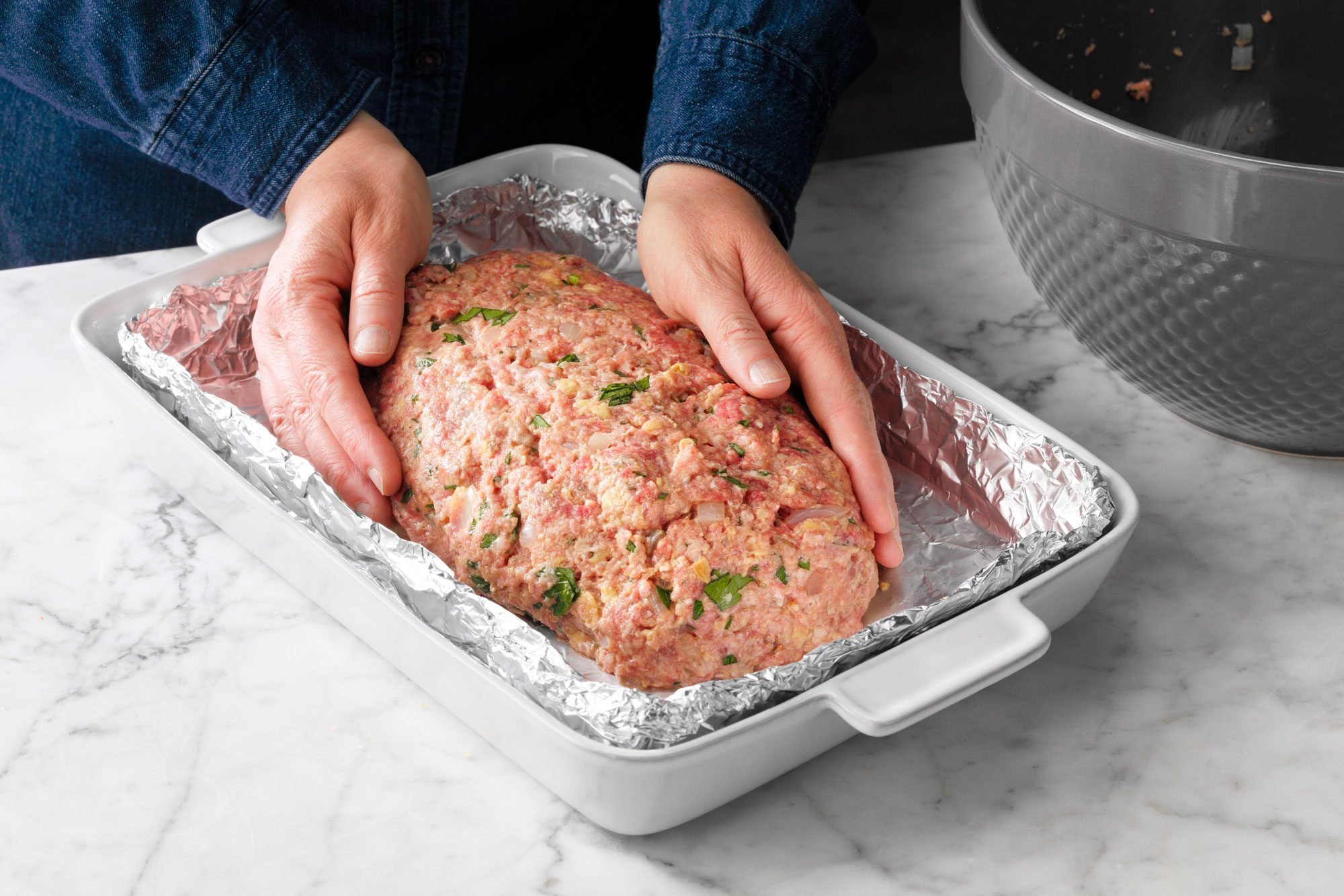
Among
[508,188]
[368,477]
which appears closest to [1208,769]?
[368,477]

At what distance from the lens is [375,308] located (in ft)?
4.62

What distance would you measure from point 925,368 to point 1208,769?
546 millimetres

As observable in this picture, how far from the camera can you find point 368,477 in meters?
1.36

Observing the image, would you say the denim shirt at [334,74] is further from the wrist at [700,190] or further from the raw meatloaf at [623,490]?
the raw meatloaf at [623,490]

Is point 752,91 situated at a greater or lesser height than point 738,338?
greater

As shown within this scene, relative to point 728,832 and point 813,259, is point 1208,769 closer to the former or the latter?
point 728,832

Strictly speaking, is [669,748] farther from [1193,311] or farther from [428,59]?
[428,59]

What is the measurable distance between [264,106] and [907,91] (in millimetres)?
2498

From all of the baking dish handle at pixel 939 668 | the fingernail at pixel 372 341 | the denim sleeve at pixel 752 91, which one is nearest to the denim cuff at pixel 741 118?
the denim sleeve at pixel 752 91

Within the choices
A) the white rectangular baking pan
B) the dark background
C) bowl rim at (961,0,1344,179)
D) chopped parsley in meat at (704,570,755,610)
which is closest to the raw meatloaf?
chopped parsley in meat at (704,570,755,610)

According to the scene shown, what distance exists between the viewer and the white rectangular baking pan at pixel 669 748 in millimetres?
987

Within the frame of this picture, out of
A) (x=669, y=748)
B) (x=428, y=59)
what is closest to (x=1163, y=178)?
(x=669, y=748)

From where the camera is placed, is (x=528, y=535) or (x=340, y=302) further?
(x=340, y=302)

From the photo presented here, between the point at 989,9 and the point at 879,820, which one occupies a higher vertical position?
the point at 989,9
